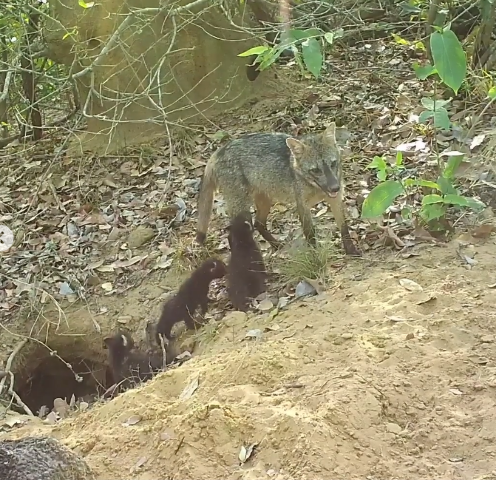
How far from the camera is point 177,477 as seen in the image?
11.2 ft

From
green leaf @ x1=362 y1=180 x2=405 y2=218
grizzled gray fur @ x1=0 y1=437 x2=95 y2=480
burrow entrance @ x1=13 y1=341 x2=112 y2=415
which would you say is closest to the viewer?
grizzled gray fur @ x1=0 y1=437 x2=95 y2=480

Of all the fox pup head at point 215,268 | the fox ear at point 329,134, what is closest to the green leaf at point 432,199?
the fox ear at point 329,134

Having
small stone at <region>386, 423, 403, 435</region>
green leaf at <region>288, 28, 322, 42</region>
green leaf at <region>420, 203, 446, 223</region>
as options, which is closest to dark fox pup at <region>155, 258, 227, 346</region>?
green leaf at <region>420, 203, 446, 223</region>

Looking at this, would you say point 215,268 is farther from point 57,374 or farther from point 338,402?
point 338,402

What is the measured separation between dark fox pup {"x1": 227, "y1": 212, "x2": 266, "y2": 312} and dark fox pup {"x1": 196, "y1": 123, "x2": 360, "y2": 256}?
0.44 metres

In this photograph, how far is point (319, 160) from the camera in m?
5.86

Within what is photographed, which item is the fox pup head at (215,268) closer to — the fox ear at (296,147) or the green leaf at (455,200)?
the fox ear at (296,147)

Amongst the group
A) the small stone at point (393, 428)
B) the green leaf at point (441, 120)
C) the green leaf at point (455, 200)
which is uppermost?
the green leaf at point (441, 120)

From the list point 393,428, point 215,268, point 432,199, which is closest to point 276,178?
point 215,268

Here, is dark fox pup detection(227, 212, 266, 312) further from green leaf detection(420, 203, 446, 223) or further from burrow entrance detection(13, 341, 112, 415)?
burrow entrance detection(13, 341, 112, 415)

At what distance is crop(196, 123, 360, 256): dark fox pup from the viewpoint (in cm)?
586

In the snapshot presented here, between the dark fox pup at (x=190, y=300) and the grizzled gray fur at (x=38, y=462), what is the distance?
8.57ft

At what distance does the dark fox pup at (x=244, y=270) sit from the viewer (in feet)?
18.8

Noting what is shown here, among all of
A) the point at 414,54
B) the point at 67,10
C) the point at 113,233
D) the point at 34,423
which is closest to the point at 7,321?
the point at 113,233
